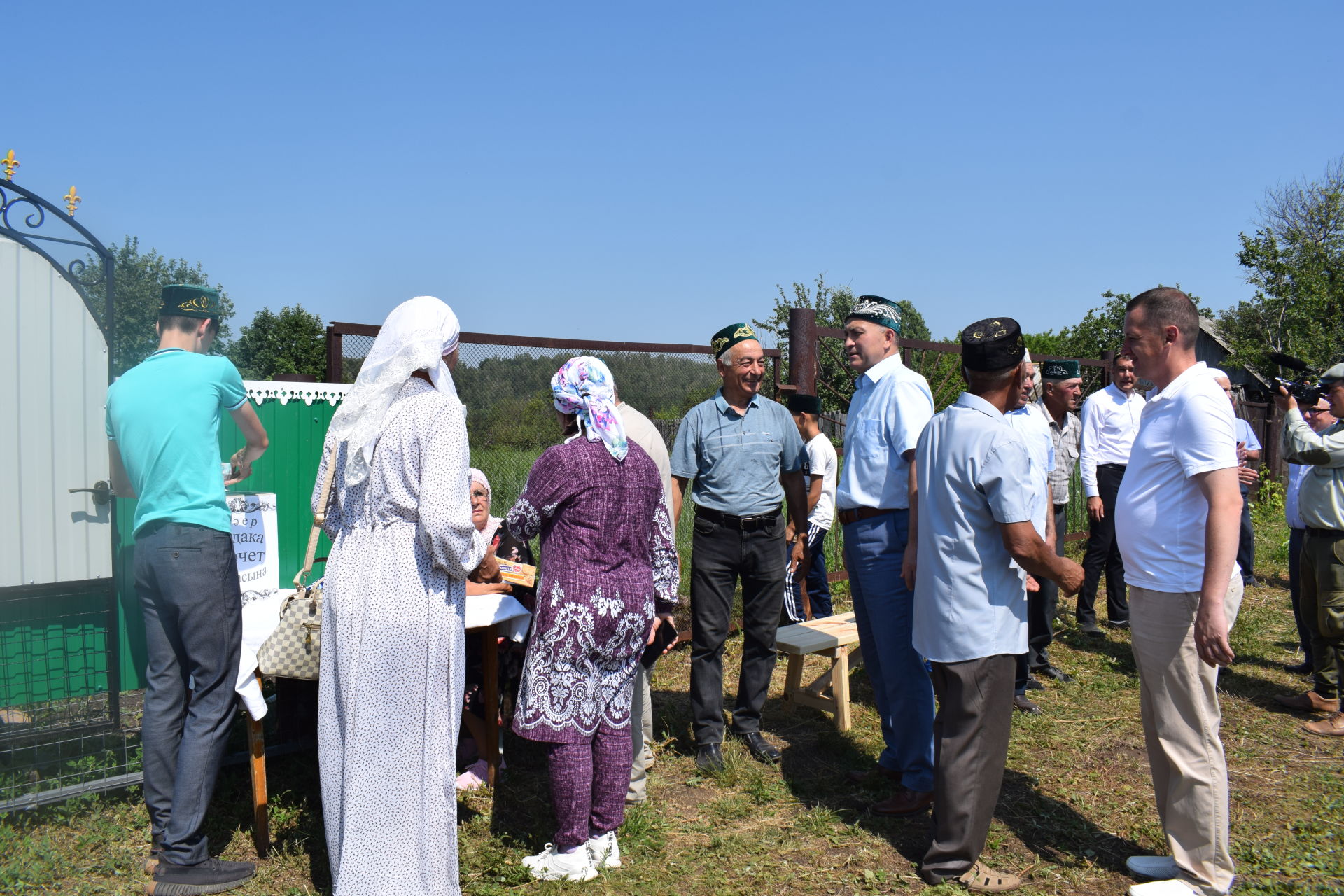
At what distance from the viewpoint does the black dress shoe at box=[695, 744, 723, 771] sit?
4270 millimetres

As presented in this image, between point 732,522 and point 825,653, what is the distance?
1.54 meters

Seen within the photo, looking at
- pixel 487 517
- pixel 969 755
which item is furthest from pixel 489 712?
pixel 969 755

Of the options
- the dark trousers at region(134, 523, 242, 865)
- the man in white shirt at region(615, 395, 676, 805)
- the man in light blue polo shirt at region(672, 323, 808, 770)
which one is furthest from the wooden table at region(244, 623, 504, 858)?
the man in light blue polo shirt at region(672, 323, 808, 770)

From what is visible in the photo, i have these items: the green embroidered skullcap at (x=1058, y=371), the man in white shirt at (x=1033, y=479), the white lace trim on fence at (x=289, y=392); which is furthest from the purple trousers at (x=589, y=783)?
the green embroidered skullcap at (x=1058, y=371)

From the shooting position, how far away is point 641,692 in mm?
3957

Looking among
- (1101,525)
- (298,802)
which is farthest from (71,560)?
(1101,525)

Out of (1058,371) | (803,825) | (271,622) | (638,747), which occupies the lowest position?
(803,825)

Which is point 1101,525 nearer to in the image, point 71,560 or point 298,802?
point 298,802

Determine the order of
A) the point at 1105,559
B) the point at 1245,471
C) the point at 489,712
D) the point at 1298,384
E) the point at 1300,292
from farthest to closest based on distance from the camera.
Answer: the point at 1300,292 < the point at 1105,559 < the point at 1245,471 < the point at 1298,384 < the point at 489,712

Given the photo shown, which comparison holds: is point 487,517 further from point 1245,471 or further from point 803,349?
point 1245,471

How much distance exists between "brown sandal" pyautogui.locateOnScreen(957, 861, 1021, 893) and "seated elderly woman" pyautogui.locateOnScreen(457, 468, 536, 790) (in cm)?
211

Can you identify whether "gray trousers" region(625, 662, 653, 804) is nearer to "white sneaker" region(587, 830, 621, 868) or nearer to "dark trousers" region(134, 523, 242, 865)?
"white sneaker" region(587, 830, 621, 868)

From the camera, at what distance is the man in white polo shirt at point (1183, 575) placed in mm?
2926

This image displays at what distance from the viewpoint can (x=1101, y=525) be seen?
6879 mm
